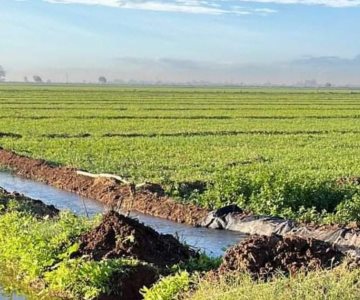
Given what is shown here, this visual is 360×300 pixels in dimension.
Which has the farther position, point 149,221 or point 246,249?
point 149,221

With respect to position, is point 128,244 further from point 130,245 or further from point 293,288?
point 293,288

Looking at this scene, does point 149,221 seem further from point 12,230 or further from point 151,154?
point 151,154

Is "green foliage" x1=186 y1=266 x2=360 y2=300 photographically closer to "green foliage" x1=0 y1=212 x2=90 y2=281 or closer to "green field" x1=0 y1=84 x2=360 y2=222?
"green foliage" x1=0 y1=212 x2=90 y2=281

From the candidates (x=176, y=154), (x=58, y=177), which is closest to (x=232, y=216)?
(x=58, y=177)

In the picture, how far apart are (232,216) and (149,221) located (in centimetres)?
183

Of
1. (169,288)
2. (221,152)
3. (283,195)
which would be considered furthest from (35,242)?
(221,152)

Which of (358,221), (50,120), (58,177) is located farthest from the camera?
(50,120)

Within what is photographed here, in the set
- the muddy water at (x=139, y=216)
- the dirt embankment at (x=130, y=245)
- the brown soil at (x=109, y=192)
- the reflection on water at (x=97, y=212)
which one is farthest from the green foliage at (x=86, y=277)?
the brown soil at (x=109, y=192)

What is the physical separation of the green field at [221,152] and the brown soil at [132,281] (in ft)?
16.6

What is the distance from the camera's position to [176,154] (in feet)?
72.6

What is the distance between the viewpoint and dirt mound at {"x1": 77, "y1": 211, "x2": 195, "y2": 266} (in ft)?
29.0

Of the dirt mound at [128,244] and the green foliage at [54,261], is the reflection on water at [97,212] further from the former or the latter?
the dirt mound at [128,244]

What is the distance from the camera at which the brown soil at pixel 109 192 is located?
1362 centimetres

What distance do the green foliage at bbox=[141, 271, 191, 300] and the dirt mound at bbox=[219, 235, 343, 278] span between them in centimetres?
43
